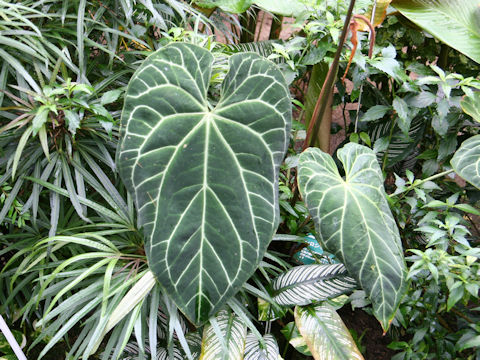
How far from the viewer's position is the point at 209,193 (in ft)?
3.34

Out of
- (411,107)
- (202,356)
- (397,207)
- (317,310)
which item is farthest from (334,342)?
(411,107)

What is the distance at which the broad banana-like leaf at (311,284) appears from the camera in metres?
1.23

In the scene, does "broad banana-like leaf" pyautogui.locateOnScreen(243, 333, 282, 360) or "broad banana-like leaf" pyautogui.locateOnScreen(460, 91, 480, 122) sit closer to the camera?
"broad banana-like leaf" pyautogui.locateOnScreen(243, 333, 282, 360)

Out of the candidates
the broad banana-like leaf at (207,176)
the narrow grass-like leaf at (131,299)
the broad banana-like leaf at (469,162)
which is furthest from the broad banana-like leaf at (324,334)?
the broad banana-like leaf at (469,162)

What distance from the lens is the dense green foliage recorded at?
101 centimetres

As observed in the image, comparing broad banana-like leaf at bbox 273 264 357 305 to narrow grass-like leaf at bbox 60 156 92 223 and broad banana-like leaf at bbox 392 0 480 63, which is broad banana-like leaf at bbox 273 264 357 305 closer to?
narrow grass-like leaf at bbox 60 156 92 223

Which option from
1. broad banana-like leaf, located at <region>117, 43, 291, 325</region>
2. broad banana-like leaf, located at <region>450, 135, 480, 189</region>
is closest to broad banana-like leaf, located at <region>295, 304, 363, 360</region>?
broad banana-like leaf, located at <region>117, 43, 291, 325</region>

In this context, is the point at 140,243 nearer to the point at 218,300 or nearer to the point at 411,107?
the point at 218,300

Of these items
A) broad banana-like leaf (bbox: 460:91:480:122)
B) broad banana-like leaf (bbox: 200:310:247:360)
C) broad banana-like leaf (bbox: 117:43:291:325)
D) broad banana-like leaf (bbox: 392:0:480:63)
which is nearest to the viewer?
broad banana-like leaf (bbox: 117:43:291:325)

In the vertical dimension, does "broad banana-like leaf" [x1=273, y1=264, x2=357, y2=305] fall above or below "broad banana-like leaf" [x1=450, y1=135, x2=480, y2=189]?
below

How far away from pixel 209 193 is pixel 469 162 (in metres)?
0.76

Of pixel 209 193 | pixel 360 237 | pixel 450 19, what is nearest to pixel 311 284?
pixel 360 237

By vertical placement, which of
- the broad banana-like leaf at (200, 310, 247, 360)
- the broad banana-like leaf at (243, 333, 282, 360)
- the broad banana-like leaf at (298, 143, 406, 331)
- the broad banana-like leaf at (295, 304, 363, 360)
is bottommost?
the broad banana-like leaf at (243, 333, 282, 360)

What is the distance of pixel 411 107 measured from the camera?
5.12 feet
